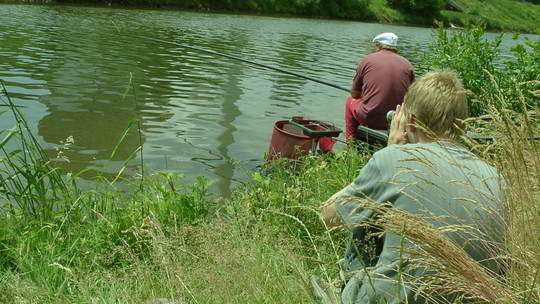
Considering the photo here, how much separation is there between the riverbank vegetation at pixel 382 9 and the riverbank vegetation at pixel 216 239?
20919 millimetres

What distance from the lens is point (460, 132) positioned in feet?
8.00

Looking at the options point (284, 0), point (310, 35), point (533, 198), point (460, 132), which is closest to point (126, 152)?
point (460, 132)

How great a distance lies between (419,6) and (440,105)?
60859mm

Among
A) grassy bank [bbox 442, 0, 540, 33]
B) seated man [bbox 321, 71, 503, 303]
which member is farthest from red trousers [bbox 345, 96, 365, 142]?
grassy bank [bbox 442, 0, 540, 33]

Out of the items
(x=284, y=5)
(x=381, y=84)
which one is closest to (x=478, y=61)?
(x=381, y=84)

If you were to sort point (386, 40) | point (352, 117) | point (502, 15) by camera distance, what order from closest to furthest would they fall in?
point (386, 40) → point (352, 117) → point (502, 15)

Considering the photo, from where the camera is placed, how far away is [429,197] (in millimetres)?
2117

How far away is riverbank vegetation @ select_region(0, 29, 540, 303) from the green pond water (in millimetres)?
586

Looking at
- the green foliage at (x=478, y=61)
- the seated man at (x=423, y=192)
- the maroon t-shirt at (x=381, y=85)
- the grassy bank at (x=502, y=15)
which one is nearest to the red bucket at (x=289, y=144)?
the maroon t-shirt at (x=381, y=85)

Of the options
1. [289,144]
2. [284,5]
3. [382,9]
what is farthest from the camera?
[382,9]

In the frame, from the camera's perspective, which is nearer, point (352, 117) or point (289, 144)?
point (289, 144)

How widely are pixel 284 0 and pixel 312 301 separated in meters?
41.3

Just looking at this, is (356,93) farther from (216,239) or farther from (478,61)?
(216,239)

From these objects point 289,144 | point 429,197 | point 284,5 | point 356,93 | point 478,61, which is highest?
point 429,197
